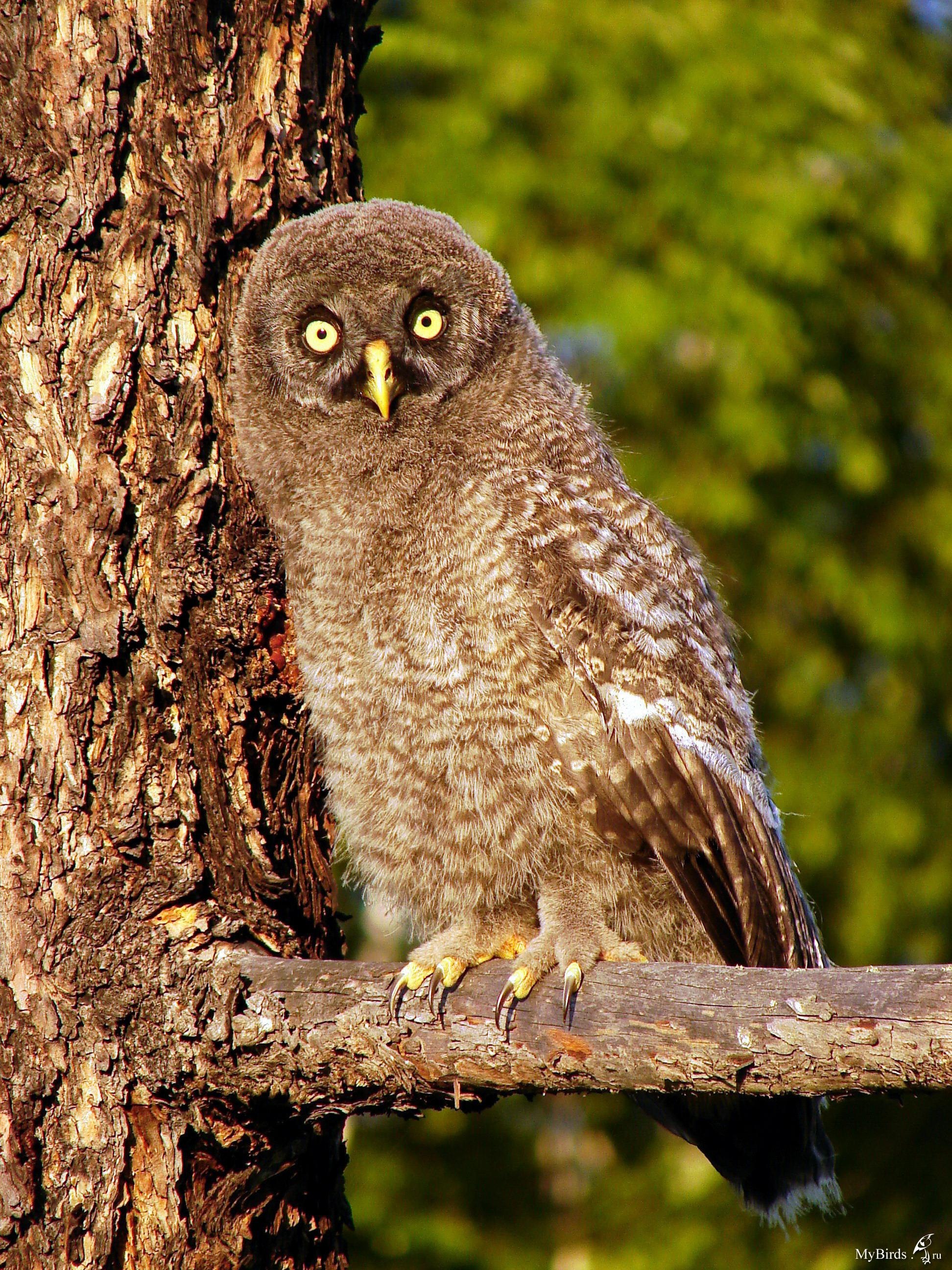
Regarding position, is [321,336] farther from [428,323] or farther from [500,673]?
[500,673]

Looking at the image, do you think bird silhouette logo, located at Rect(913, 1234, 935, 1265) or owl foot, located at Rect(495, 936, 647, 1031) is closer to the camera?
owl foot, located at Rect(495, 936, 647, 1031)

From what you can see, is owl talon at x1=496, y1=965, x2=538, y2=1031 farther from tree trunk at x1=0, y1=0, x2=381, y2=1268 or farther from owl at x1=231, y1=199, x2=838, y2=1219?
tree trunk at x1=0, y1=0, x2=381, y2=1268

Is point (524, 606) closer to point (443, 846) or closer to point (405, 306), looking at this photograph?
point (443, 846)

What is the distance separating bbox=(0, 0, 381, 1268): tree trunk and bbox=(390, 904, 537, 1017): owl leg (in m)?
0.27

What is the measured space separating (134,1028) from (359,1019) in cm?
43

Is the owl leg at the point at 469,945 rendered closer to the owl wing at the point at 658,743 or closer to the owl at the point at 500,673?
the owl at the point at 500,673

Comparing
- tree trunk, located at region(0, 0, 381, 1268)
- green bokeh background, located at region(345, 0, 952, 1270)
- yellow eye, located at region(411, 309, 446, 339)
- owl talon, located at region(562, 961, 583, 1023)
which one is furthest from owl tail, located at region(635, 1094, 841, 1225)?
green bokeh background, located at region(345, 0, 952, 1270)

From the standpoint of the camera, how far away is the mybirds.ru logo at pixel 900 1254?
16.1ft

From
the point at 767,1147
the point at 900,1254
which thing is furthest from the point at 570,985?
the point at 900,1254

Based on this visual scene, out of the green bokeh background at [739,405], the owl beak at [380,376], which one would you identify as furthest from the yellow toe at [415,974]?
the green bokeh background at [739,405]

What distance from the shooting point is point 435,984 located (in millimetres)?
2453

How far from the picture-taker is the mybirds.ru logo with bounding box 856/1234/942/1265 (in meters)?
4.89

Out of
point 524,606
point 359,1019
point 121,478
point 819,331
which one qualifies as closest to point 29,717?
point 121,478

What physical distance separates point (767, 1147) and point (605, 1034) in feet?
3.79
